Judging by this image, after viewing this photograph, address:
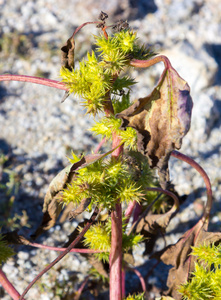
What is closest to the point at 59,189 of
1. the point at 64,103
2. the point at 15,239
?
the point at 15,239

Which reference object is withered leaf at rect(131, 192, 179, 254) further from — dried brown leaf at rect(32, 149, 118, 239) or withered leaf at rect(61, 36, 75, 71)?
withered leaf at rect(61, 36, 75, 71)

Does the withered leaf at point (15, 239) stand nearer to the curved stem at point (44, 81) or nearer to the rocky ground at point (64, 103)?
the rocky ground at point (64, 103)

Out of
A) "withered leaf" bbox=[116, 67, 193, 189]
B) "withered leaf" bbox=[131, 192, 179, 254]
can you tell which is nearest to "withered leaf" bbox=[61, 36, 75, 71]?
"withered leaf" bbox=[116, 67, 193, 189]

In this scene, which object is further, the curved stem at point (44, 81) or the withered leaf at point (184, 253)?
the withered leaf at point (184, 253)

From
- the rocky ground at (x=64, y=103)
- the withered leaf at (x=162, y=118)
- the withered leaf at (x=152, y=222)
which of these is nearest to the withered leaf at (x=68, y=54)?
the withered leaf at (x=162, y=118)

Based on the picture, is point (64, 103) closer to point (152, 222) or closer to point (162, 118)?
point (152, 222)

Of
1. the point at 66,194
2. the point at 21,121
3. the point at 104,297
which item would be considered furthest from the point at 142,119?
the point at 21,121
